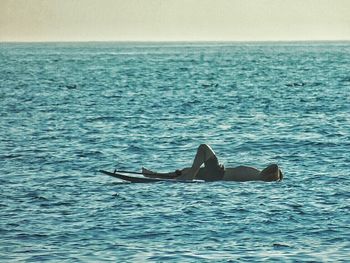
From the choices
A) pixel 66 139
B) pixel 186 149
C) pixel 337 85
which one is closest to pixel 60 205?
pixel 186 149

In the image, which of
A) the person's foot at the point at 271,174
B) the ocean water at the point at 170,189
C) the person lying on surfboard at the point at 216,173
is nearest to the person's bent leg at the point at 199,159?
the person lying on surfboard at the point at 216,173

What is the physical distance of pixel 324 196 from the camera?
28.9 m

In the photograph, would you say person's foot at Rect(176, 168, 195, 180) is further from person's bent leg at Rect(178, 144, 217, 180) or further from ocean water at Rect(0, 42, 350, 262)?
ocean water at Rect(0, 42, 350, 262)

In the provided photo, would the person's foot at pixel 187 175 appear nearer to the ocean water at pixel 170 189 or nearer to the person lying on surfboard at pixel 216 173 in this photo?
the person lying on surfboard at pixel 216 173

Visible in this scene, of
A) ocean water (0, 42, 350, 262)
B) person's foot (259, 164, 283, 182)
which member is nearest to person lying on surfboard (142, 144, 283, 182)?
person's foot (259, 164, 283, 182)

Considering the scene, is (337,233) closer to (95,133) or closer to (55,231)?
(55,231)

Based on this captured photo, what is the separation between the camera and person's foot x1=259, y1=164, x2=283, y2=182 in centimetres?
3123

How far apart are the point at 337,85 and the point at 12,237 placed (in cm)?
7552

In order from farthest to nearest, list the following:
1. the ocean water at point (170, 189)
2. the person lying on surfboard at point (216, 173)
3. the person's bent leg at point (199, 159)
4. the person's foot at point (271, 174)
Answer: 1. the person's foot at point (271, 174)
2. the person lying on surfboard at point (216, 173)
3. the person's bent leg at point (199, 159)
4. the ocean water at point (170, 189)

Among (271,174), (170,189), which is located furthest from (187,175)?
(271,174)

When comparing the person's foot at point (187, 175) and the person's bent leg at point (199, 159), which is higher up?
the person's bent leg at point (199, 159)

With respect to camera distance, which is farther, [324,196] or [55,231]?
[324,196]

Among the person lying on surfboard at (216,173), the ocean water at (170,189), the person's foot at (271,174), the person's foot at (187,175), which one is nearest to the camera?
the ocean water at (170,189)

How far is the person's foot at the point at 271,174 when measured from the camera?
31234 millimetres
